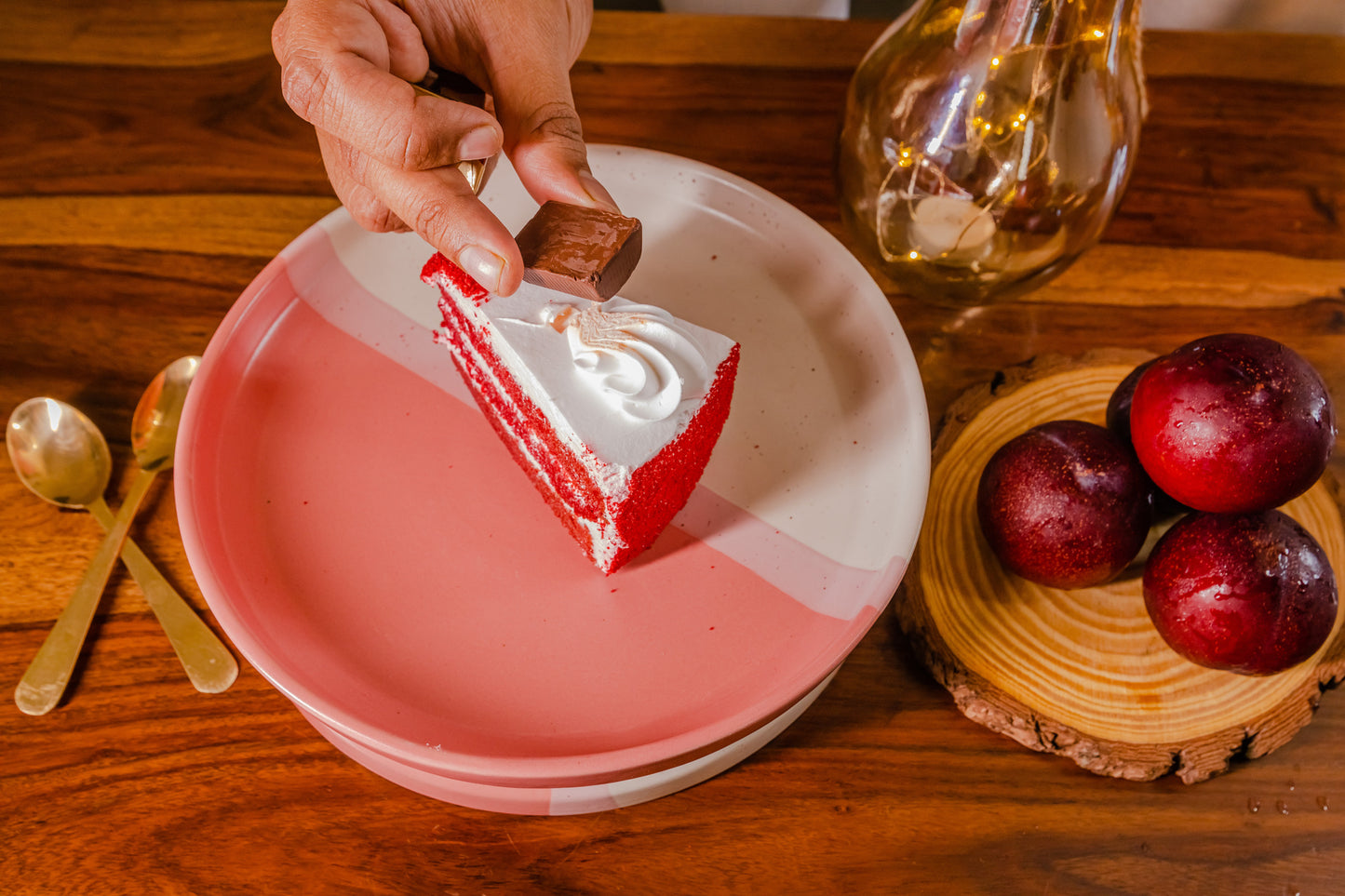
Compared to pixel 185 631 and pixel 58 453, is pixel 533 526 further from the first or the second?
pixel 58 453

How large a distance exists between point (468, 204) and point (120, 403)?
0.71m

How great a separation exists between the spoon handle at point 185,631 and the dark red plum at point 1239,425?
121cm

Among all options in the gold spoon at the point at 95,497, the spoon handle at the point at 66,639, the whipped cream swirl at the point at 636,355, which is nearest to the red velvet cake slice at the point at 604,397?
the whipped cream swirl at the point at 636,355

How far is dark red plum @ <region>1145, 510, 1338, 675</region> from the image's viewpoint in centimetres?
108

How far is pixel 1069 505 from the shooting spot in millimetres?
1132

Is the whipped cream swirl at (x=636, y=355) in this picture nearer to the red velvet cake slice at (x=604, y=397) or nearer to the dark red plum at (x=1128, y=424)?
the red velvet cake slice at (x=604, y=397)

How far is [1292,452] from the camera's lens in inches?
42.0

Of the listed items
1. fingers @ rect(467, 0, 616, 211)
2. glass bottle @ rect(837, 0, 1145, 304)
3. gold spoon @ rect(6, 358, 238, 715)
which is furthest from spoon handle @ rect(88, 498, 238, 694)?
glass bottle @ rect(837, 0, 1145, 304)

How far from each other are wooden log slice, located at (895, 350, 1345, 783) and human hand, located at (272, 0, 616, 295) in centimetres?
68

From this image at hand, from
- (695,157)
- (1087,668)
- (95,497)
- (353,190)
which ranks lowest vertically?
(1087,668)

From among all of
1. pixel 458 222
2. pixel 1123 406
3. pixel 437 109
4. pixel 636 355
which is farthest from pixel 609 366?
pixel 1123 406

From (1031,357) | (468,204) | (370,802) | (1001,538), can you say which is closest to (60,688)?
(370,802)

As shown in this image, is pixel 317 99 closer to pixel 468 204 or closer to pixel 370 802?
pixel 468 204

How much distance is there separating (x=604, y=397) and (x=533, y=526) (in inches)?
9.0
